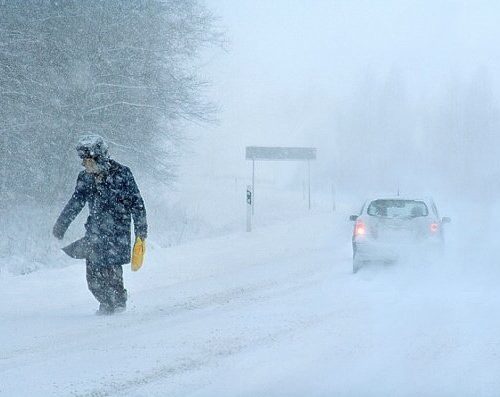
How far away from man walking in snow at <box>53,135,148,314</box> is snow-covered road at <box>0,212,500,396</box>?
0.34 metres

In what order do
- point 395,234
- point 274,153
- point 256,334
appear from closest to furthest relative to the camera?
point 256,334, point 395,234, point 274,153

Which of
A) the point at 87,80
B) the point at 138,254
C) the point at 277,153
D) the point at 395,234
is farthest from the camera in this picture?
the point at 277,153

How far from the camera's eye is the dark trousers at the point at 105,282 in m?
7.02

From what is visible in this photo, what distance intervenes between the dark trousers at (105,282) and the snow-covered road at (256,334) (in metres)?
0.22

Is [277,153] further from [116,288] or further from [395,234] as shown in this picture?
[116,288]

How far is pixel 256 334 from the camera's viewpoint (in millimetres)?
6113

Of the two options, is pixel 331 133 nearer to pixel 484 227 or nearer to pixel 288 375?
pixel 484 227

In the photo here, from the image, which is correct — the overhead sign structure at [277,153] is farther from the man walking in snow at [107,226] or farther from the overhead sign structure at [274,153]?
the man walking in snow at [107,226]

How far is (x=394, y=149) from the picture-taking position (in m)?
68.8

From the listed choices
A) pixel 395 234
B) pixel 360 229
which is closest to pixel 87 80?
pixel 360 229

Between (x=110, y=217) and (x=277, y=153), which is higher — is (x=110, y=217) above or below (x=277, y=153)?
below

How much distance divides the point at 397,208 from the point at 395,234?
2.23 feet

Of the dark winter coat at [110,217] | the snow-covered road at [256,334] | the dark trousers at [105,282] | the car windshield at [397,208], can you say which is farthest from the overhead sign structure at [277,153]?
the dark trousers at [105,282]

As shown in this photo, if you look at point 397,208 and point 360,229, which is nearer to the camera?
point 360,229
